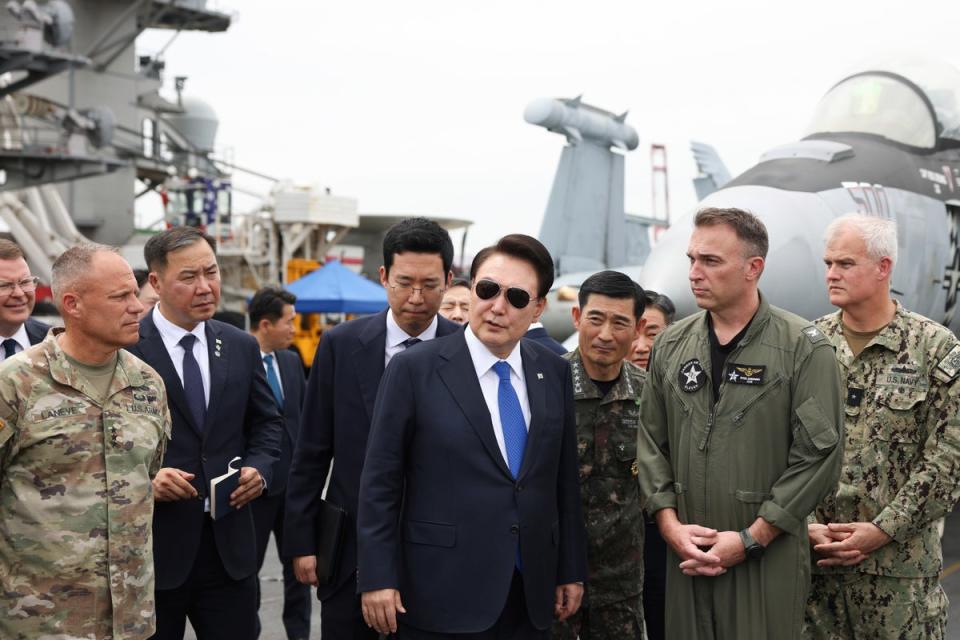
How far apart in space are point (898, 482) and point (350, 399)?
218cm

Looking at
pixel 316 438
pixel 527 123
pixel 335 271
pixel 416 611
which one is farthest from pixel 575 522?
pixel 527 123

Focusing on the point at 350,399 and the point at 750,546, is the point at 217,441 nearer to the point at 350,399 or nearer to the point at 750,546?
the point at 350,399

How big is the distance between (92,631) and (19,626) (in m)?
0.21

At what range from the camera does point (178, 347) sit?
12.9ft

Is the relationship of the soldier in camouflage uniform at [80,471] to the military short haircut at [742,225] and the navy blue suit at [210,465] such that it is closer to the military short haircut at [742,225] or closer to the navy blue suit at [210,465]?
the navy blue suit at [210,465]

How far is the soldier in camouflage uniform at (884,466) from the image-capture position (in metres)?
3.51

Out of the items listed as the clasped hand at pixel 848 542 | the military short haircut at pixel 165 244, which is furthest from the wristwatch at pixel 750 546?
the military short haircut at pixel 165 244

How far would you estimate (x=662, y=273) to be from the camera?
7.23 meters

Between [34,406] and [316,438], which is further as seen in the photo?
[316,438]

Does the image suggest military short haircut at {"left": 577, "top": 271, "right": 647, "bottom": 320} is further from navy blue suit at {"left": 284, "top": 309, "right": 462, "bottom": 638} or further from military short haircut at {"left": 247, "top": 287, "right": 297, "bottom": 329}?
military short haircut at {"left": 247, "top": 287, "right": 297, "bottom": 329}

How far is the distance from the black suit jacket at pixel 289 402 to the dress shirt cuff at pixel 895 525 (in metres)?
3.58

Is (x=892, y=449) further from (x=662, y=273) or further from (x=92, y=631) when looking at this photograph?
(x=662, y=273)

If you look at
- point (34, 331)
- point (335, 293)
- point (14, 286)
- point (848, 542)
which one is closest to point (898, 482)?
point (848, 542)

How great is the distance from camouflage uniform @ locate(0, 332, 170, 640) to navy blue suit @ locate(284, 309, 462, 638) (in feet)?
2.16
